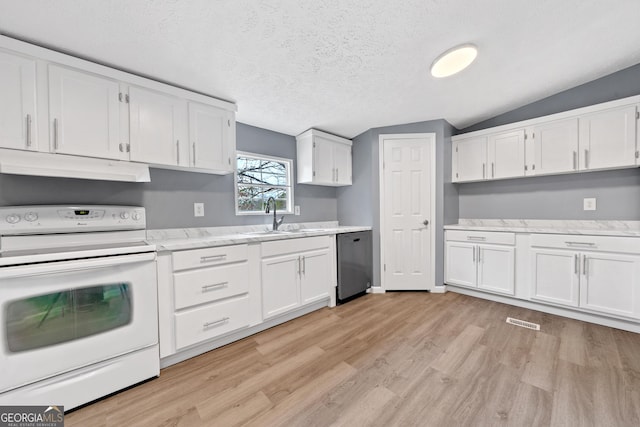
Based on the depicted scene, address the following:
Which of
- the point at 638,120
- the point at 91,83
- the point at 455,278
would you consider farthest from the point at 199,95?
the point at 638,120

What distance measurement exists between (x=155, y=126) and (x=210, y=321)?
5.17ft

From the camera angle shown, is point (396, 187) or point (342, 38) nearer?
point (342, 38)

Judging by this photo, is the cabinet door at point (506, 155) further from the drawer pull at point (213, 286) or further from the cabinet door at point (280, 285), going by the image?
the drawer pull at point (213, 286)

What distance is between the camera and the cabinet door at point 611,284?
7.15 feet

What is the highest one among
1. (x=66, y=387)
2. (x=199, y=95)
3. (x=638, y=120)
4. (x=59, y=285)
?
(x=199, y=95)

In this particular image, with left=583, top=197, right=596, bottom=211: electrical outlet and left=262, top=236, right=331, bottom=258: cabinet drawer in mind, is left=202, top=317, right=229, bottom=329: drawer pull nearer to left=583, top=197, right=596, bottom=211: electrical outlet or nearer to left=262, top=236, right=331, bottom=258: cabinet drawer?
left=262, top=236, right=331, bottom=258: cabinet drawer

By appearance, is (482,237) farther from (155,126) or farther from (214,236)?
(155,126)

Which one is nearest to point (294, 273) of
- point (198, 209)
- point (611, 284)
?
point (198, 209)

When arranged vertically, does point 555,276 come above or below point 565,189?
below

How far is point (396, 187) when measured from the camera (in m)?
3.29

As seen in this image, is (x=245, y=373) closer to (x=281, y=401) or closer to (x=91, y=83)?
(x=281, y=401)

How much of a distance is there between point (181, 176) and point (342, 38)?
1806 millimetres

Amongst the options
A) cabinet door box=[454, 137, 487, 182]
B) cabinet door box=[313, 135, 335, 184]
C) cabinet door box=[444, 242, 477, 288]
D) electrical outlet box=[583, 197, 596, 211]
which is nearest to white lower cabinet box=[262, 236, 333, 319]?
cabinet door box=[313, 135, 335, 184]

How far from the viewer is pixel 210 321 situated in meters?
1.90
